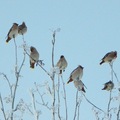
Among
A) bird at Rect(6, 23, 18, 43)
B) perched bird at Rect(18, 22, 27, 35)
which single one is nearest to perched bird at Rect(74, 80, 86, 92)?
perched bird at Rect(18, 22, 27, 35)

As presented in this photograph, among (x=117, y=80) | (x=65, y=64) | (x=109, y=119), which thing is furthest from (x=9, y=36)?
(x=109, y=119)


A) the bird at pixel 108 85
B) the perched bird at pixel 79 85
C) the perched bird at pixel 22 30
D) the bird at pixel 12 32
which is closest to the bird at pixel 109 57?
the bird at pixel 108 85

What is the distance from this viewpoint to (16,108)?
740 cm

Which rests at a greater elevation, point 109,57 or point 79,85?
point 109,57

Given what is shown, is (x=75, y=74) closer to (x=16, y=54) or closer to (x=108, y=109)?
(x=16, y=54)

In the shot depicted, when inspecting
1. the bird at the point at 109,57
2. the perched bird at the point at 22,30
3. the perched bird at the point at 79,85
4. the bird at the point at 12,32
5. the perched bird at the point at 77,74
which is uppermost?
the bird at the point at 12,32

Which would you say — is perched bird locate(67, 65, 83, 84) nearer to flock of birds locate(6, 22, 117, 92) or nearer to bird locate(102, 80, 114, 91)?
flock of birds locate(6, 22, 117, 92)

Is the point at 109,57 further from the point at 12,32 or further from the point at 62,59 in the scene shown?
the point at 12,32

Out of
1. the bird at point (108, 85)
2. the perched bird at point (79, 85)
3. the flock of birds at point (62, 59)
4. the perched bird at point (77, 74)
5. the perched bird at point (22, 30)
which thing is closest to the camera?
the bird at point (108, 85)

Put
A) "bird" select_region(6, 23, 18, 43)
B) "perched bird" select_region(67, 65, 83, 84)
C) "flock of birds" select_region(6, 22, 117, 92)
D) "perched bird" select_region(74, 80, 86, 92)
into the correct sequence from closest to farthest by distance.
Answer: "perched bird" select_region(74, 80, 86, 92)
"flock of birds" select_region(6, 22, 117, 92)
"perched bird" select_region(67, 65, 83, 84)
"bird" select_region(6, 23, 18, 43)

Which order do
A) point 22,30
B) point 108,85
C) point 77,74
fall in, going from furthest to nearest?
1. point 22,30
2. point 77,74
3. point 108,85

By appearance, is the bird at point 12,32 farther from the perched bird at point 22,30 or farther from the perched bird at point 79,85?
the perched bird at point 79,85

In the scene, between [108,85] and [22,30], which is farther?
[22,30]

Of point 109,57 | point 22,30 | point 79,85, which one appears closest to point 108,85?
point 79,85
